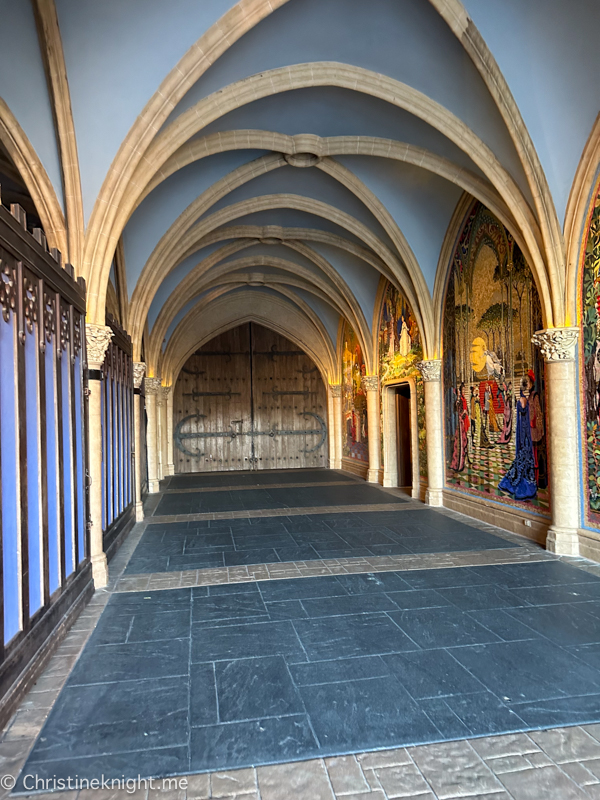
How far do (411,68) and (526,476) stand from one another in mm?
4811

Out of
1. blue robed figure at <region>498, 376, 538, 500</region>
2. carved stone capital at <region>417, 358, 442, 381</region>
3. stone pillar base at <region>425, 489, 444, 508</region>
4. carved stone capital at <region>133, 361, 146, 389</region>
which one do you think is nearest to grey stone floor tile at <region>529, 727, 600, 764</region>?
blue robed figure at <region>498, 376, 538, 500</region>

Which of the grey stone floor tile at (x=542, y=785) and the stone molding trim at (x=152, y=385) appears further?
the stone molding trim at (x=152, y=385)

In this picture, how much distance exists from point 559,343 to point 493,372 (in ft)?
5.31

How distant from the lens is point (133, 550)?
20.2 feet

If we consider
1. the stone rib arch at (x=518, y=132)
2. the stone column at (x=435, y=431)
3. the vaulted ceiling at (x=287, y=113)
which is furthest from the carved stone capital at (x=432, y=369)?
the stone rib arch at (x=518, y=132)

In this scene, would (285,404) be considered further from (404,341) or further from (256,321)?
Answer: (404,341)

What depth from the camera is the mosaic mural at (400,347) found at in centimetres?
975

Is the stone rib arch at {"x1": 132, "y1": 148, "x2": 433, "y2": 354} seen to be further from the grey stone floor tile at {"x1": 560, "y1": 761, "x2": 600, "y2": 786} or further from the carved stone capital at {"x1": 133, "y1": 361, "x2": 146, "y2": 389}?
the grey stone floor tile at {"x1": 560, "y1": 761, "x2": 600, "y2": 786}

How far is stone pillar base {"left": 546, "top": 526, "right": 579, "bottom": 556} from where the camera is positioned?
5.64m

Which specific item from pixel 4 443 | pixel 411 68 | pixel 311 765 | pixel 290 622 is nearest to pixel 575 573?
pixel 290 622

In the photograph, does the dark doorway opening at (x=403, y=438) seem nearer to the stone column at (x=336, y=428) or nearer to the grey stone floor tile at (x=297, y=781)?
the stone column at (x=336, y=428)

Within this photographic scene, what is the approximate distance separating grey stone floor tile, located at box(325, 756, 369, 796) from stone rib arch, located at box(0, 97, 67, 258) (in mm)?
4610

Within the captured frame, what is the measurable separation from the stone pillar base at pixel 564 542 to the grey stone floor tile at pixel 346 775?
4.22m

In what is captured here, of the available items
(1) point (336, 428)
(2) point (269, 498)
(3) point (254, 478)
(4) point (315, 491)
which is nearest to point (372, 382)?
(4) point (315, 491)
